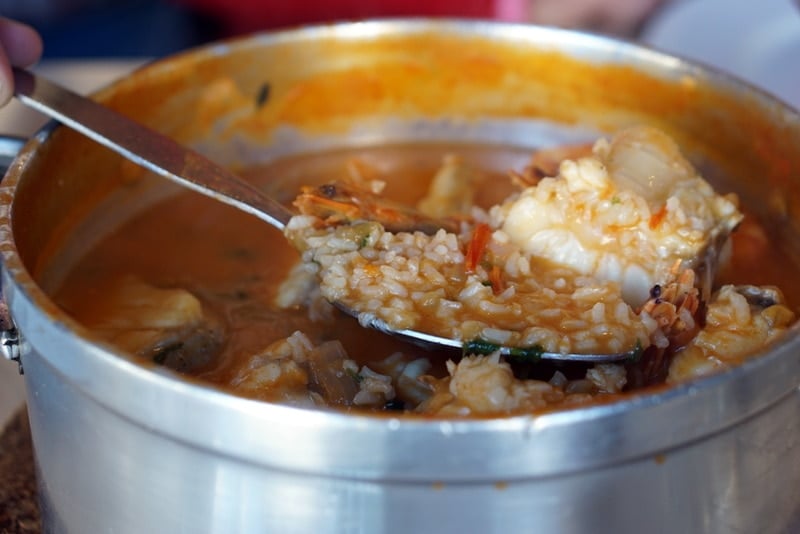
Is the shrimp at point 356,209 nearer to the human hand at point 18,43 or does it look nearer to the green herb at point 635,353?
the green herb at point 635,353

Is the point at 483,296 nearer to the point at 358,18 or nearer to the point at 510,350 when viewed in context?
the point at 510,350

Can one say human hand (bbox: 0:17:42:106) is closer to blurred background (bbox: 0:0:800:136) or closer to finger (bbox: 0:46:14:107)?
finger (bbox: 0:46:14:107)

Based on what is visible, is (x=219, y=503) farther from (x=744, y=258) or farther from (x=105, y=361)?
(x=744, y=258)

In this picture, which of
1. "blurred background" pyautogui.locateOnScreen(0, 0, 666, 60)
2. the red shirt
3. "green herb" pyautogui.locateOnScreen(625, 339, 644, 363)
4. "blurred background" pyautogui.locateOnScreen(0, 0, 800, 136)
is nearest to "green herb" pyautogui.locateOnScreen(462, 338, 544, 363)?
"green herb" pyautogui.locateOnScreen(625, 339, 644, 363)

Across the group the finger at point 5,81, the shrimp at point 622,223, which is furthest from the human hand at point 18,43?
the shrimp at point 622,223

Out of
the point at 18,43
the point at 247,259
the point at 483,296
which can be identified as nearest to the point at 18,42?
the point at 18,43

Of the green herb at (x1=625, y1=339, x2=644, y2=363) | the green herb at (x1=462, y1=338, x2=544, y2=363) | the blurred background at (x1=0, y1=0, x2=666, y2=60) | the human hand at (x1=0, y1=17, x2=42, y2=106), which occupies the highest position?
the human hand at (x1=0, y1=17, x2=42, y2=106)
